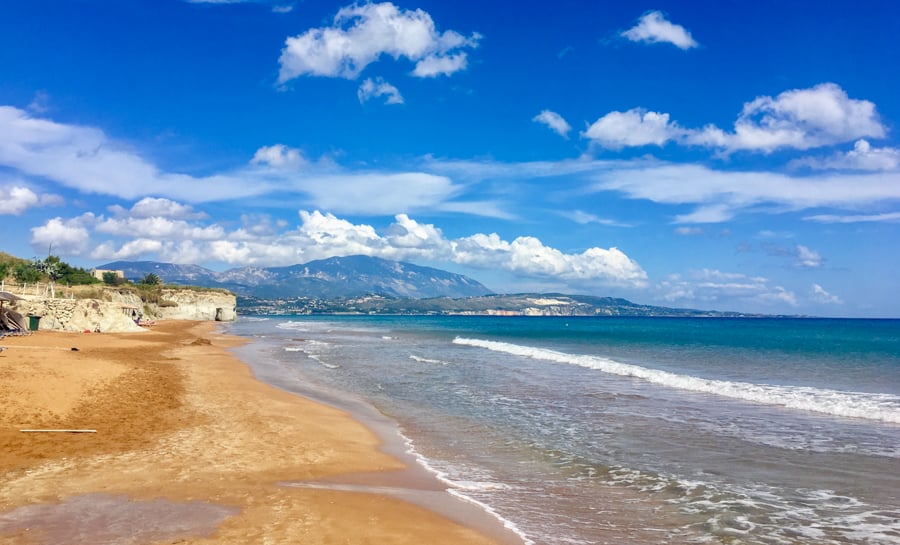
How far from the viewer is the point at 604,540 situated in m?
8.11

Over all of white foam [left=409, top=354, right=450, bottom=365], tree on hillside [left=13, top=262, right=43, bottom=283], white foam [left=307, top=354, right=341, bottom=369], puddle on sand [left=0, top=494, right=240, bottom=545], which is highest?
tree on hillside [left=13, top=262, right=43, bottom=283]

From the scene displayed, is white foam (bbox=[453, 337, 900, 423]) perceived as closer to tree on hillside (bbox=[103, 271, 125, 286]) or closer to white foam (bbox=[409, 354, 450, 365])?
white foam (bbox=[409, 354, 450, 365])

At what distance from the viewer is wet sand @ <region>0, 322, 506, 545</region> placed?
309 inches

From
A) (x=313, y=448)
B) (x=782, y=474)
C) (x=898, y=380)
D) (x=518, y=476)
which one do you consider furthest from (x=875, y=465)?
(x=898, y=380)

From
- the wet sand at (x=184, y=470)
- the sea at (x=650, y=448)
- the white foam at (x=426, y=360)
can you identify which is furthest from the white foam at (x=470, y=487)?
the white foam at (x=426, y=360)

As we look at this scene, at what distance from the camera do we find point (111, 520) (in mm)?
8016

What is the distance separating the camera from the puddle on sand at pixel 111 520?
7410 millimetres

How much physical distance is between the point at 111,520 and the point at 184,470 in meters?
2.79

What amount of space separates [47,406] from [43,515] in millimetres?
8718

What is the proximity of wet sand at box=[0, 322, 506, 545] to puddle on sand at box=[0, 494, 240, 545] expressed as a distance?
2 cm

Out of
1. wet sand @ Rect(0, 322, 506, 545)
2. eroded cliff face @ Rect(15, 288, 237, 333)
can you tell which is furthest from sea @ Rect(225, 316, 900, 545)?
→ eroded cliff face @ Rect(15, 288, 237, 333)

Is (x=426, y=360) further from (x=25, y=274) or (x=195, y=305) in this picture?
(x=195, y=305)

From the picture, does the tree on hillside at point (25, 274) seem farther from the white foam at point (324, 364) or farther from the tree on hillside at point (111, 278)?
the white foam at point (324, 364)

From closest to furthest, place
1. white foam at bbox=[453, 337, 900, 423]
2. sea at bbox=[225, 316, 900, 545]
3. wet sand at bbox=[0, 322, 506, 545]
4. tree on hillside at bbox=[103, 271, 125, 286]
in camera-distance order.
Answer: wet sand at bbox=[0, 322, 506, 545] < sea at bbox=[225, 316, 900, 545] < white foam at bbox=[453, 337, 900, 423] < tree on hillside at bbox=[103, 271, 125, 286]
